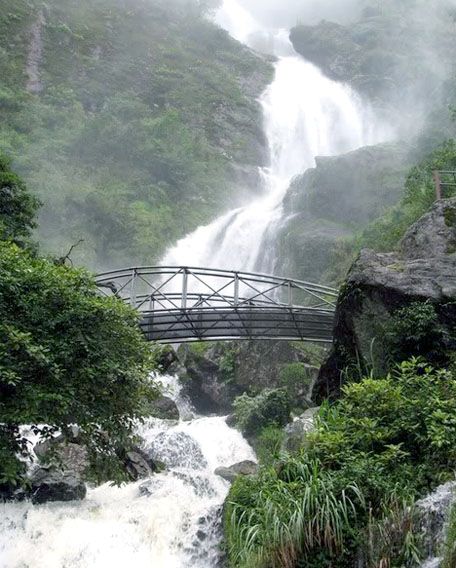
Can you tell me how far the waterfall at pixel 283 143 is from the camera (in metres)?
36.4

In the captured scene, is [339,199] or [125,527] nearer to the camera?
[125,527]

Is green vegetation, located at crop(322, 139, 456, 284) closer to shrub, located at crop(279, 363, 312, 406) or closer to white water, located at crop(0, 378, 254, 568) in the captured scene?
shrub, located at crop(279, 363, 312, 406)

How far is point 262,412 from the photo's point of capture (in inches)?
775

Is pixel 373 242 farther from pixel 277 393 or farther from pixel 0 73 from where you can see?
pixel 0 73

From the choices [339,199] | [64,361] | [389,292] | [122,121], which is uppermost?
[122,121]

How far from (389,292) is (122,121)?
3619cm

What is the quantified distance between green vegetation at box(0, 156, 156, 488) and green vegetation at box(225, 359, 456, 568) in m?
2.32

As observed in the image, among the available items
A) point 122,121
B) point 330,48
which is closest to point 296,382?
point 122,121

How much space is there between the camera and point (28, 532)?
12.0 m

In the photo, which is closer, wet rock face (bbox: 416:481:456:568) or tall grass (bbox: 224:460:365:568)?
wet rock face (bbox: 416:481:456:568)

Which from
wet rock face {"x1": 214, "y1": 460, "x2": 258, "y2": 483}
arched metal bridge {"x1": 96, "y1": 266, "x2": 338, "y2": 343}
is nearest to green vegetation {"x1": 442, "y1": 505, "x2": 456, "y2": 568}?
wet rock face {"x1": 214, "y1": 460, "x2": 258, "y2": 483}

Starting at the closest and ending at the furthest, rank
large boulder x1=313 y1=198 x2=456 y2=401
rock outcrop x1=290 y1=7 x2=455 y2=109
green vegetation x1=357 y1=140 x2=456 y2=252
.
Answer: large boulder x1=313 y1=198 x2=456 y2=401
green vegetation x1=357 y1=140 x2=456 y2=252
rock outcrop x1=290 y1=7 x2=455 y2=109

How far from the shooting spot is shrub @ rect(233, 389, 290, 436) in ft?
64.3

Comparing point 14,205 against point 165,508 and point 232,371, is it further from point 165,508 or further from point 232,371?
point 232,371
